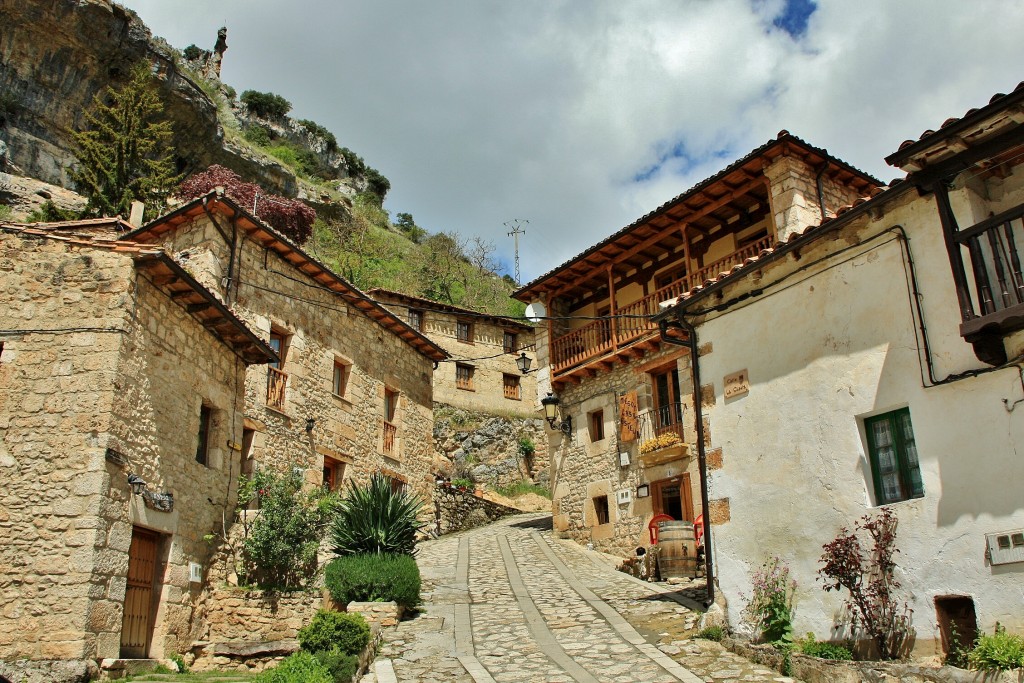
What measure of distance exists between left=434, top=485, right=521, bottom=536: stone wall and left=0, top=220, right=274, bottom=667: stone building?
40.9 ft

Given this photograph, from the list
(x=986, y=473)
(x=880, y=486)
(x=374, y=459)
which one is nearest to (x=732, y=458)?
(x=880, y=486)

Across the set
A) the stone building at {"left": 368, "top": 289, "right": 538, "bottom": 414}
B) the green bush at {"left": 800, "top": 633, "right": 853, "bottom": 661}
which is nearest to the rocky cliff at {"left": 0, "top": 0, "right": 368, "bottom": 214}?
the stone building at {"left": 368, "top": 289, "right": 538, "bottom": 414}

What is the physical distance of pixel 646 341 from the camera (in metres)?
18.5

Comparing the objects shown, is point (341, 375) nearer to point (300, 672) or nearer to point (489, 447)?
point (489, 447)

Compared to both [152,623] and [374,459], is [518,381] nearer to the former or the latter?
[374,459]

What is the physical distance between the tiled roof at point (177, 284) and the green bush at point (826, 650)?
327 inches

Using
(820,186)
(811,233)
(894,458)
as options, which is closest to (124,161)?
(820,186)

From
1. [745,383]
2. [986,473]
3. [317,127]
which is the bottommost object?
[986,473]

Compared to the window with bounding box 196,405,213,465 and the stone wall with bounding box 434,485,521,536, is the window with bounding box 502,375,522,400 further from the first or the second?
the window with bounding box 196,405,213,465

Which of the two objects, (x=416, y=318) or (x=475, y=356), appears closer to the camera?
(x=416, y=318)

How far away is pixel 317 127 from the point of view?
2217 inches

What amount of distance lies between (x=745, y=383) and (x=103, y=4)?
105ft

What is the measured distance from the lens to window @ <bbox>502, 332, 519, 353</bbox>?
35.1 m

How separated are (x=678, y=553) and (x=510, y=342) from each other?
874 inches
